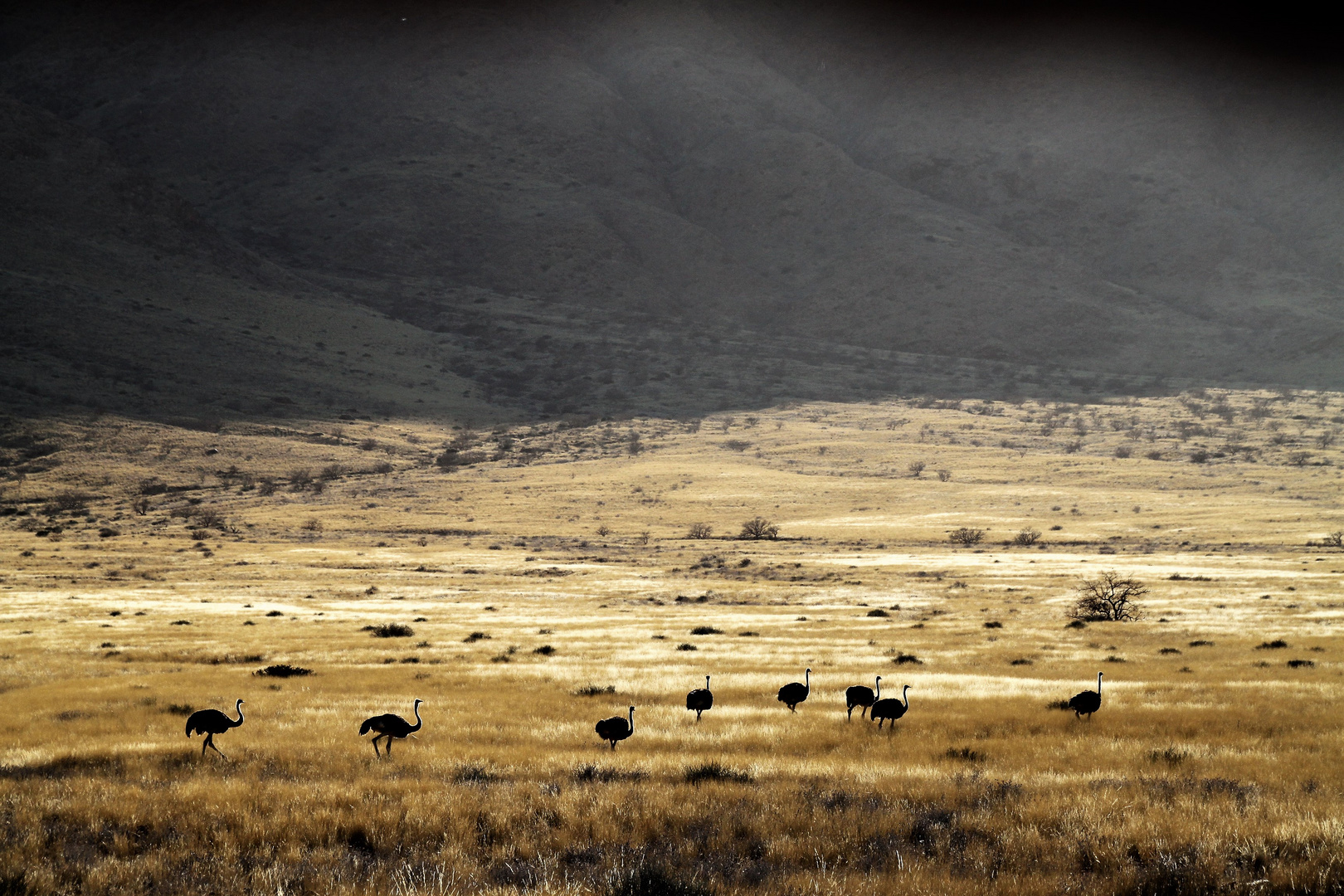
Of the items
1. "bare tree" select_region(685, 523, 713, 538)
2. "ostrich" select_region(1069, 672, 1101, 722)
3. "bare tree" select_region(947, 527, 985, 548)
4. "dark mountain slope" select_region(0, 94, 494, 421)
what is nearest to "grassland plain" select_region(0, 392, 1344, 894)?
"ostrich" select_region(1069, 672, 1101, 722)

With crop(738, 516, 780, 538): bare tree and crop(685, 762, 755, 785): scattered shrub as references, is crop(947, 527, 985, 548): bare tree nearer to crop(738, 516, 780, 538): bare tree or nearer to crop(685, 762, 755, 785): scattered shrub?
crop(738, 516, 780, 538): bare tree

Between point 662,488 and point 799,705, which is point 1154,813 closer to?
point 799,705

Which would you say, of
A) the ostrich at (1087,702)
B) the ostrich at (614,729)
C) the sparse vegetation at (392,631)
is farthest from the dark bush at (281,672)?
the ostrich at (1087,702)

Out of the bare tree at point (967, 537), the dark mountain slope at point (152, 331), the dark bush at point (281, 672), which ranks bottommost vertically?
the dark bush at point (281, 672)

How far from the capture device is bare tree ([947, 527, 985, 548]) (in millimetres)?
79125

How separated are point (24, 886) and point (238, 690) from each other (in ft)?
45.5

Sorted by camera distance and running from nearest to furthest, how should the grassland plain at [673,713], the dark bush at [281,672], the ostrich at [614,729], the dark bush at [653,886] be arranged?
1. the dark bush at [653,886]
2. the grassland plain at [673,713]
3. the ostrich at [614,729]
4. the dark bush at [281,672]

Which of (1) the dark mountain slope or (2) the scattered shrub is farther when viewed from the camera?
(1) the dark mountain slope

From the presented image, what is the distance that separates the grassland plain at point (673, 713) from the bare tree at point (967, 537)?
1.18 m

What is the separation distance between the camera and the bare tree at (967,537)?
7912 centimetres

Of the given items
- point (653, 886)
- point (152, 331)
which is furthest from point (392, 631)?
point (152, 331)

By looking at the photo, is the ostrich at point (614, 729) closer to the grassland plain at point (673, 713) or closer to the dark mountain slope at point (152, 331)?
the grassland plain at point (673, 713)

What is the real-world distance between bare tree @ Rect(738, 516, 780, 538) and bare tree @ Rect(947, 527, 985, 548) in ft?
52.1

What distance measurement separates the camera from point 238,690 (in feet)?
62.5
